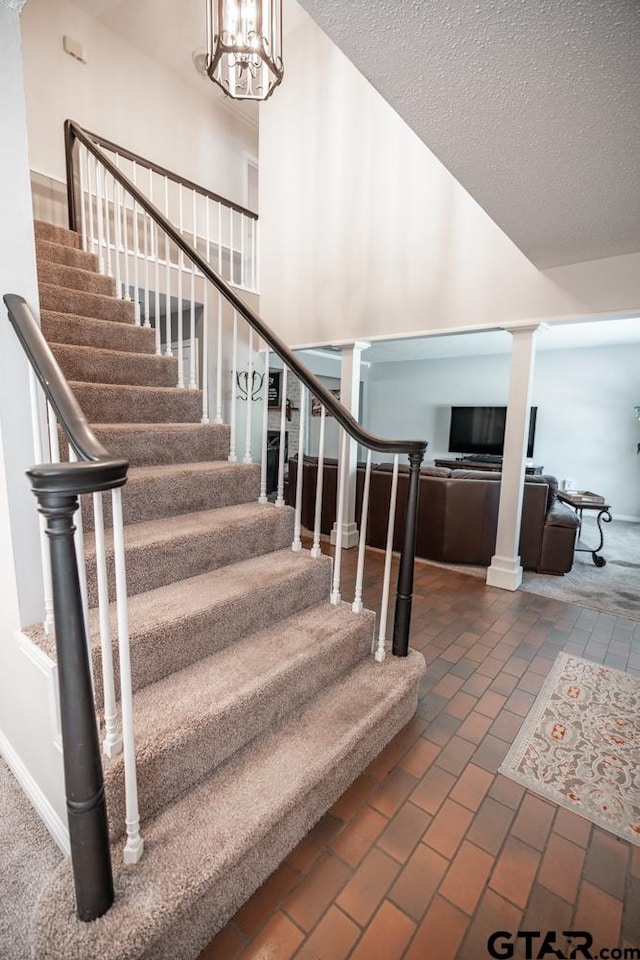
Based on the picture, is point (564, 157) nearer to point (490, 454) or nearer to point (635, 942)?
point (635, 942)

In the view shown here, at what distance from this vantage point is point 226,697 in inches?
55.5

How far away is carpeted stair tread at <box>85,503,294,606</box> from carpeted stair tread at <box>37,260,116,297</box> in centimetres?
188

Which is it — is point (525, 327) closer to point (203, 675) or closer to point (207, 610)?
point (207, 610)

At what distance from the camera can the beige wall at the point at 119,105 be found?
4.04 m

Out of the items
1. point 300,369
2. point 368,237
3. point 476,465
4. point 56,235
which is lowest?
point 476,465

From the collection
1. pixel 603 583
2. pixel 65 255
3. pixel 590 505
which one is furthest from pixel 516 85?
pixel 590 505

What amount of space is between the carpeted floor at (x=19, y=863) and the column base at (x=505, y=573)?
3.23 m

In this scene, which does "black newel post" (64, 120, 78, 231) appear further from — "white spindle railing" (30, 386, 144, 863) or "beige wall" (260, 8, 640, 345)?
"white spindle railing" (30, 386, 144, 863)

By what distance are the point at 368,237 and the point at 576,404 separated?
14.4 ft

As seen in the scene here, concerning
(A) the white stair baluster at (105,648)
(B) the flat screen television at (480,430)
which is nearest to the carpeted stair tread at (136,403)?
(A) the white stair baluster at (105,648)

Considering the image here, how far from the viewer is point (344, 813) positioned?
148 cm

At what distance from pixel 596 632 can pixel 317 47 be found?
5.76 metres

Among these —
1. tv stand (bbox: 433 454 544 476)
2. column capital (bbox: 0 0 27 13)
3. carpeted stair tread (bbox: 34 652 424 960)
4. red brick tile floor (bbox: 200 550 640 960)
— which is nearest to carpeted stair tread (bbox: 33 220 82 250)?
column capital (bbox: 0 0 27 13)

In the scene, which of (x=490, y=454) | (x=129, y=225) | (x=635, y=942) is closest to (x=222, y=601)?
(x=635, y=942)
